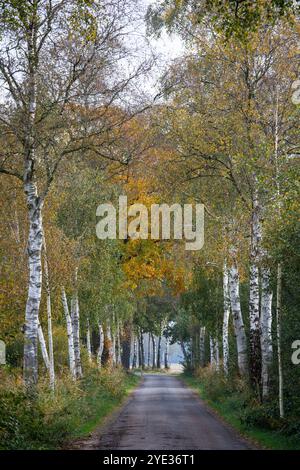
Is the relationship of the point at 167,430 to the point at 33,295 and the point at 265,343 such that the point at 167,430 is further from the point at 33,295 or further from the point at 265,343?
the point at 33,295

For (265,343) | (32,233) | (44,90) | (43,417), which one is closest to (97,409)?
(265,343)

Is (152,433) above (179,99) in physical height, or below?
below

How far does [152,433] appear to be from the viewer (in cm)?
1827

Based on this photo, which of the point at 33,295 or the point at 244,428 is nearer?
the point at 33,295

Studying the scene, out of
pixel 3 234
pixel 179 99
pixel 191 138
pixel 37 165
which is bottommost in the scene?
pixel 3 234

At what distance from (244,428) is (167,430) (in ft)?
7.80

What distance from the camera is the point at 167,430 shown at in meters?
19.0

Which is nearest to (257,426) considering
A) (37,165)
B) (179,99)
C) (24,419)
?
(24,419)

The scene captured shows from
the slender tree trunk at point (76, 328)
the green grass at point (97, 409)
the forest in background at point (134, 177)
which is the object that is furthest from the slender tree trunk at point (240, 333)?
the slender tree trunk at point (76, 328)

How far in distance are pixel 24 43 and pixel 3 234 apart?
9828 millimetres

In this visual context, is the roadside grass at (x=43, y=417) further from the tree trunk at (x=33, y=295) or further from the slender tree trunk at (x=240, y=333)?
the slender tree trunk at (x=240, y=333)

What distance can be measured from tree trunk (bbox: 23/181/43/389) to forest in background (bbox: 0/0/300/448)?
4cm

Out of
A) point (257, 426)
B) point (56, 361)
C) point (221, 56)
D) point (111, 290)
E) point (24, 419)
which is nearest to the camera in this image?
point (24, 419)

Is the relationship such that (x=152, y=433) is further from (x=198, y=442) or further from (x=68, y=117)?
(x=68, y=117)
